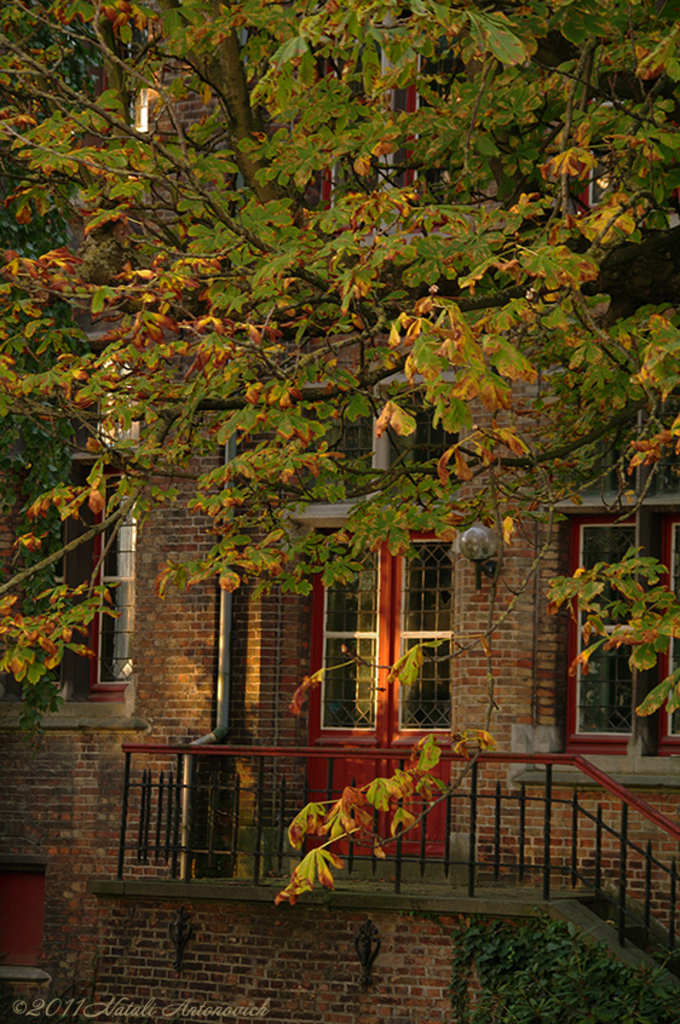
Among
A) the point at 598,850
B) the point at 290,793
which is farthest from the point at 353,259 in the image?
the point at 290,793

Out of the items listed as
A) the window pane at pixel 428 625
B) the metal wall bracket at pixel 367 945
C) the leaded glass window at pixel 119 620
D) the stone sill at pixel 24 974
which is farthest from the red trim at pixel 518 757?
the stone sill at pixel 24 974

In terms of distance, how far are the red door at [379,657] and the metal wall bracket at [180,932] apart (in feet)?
6.14

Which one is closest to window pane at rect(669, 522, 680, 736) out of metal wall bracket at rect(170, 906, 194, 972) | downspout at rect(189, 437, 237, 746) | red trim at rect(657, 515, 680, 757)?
red trim at rect(657, 515, 680, 757)

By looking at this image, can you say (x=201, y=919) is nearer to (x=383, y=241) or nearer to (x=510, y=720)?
(x=510, y=720)

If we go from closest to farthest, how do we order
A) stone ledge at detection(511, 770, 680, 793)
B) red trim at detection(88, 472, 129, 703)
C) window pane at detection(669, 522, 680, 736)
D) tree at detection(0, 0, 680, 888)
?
tree at detection(0, 0, 680, 888), stone ledge at detection(511, 770, 680, 793), window pane at detection(669, 522, 680, 736), red trim at detection(88, 472, 129, 703)

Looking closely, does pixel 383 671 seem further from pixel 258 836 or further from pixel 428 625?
pixel 258 836

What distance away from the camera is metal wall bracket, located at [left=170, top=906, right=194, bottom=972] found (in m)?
9.98

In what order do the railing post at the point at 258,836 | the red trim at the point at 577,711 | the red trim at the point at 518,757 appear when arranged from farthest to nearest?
the red trim at the point at 577,711 → the railing post at the point at 258,836 → the red trim at the point at 518,757

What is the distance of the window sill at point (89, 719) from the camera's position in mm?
12445

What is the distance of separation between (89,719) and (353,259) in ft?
20.8

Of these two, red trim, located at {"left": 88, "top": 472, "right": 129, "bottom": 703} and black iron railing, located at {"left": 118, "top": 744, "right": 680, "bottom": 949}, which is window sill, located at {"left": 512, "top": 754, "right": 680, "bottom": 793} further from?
red trim, located at {"left": 88, "top": 472, "right": 129, "bottom": 703}

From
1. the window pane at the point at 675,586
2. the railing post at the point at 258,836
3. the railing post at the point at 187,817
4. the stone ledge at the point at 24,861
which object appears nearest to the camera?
the railing post at the point at 258,836

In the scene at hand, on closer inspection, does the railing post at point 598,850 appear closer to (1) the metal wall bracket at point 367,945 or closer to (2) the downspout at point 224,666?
(1) the metal wall bracket at point 367,945

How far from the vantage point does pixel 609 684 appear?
36.3ft
